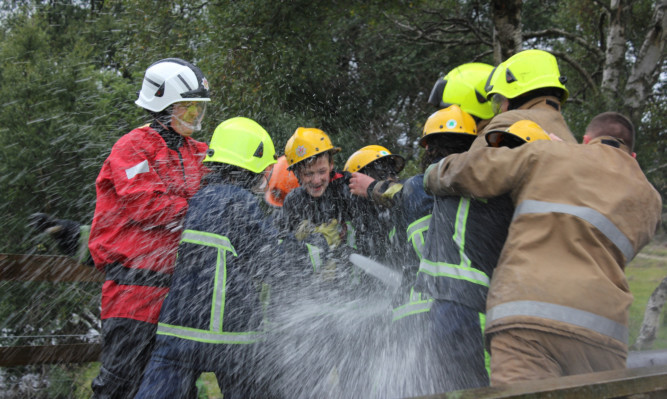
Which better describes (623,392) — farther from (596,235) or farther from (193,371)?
(193,371)

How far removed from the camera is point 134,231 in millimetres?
3410

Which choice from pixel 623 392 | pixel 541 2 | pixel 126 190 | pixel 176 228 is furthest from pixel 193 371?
pixel 541 2

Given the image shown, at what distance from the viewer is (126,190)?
333cm

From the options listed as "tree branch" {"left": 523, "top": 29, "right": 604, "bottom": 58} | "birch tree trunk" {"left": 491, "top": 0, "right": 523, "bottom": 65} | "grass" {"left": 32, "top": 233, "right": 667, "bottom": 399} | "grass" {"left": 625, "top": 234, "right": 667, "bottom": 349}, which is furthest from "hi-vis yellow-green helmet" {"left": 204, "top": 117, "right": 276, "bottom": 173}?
"grass" {"left": 625, "top": 234, "right": 667, "bottom": 349}

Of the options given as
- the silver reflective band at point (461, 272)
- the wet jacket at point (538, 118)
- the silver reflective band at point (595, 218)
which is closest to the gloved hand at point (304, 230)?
the silver reflective band at point (461, 272)

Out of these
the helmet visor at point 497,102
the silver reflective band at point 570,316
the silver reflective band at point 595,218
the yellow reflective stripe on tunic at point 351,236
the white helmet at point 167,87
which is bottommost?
the yellow reflective stripe on tunic at point 351,236

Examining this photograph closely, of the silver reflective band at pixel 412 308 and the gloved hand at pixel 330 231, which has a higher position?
the gloved hand at pixel 330 231

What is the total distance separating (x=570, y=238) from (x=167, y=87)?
2515 millimetres

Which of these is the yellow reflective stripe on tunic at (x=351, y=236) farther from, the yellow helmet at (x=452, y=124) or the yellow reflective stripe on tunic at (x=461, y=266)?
the yellow reflective stripe on tunic at (x=461, y=266)

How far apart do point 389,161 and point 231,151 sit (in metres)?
1.88

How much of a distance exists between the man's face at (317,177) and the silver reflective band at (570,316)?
221 cm

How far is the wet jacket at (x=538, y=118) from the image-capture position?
124 inches

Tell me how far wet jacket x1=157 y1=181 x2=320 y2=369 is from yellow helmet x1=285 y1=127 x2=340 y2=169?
1169mm

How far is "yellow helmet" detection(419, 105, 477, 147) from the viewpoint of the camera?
3.67 meters
